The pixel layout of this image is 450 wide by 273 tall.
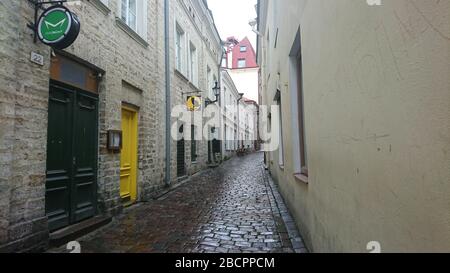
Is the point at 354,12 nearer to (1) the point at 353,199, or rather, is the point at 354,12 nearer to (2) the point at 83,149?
(1) the point at 353,199

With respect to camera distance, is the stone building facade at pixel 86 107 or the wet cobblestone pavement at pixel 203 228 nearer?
the stone building facade at pixel 86 107

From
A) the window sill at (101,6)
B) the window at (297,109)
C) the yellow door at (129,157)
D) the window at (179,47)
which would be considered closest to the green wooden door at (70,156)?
the yellow door at (129,157)

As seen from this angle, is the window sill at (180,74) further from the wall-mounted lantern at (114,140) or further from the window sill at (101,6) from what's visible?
the wall-mounted lantern at (114,140)

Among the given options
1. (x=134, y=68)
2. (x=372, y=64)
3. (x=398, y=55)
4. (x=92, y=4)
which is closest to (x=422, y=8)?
(x=398, y=55)

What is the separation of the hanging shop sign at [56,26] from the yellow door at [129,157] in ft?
10.0

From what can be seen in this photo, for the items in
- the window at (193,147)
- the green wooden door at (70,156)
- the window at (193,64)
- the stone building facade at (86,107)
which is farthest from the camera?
the window at (193,64)

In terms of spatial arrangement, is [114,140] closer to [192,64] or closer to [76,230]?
[76,230]

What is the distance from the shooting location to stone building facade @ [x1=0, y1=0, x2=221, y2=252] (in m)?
3.68

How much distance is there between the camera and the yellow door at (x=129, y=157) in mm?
6953

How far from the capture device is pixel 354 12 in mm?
1916

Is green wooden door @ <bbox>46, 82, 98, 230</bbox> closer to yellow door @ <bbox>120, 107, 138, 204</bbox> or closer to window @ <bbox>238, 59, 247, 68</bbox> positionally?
yellow door @ <bbox>120, 107, 138, 204</bbox>

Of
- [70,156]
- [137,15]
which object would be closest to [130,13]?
[137,15]

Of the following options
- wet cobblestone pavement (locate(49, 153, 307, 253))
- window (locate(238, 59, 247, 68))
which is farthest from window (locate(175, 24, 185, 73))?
window (locate(238, 59, 247, 68))

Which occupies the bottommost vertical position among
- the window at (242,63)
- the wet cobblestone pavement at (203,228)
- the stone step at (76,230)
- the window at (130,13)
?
the wet cobblestone pavement at (203,228)
